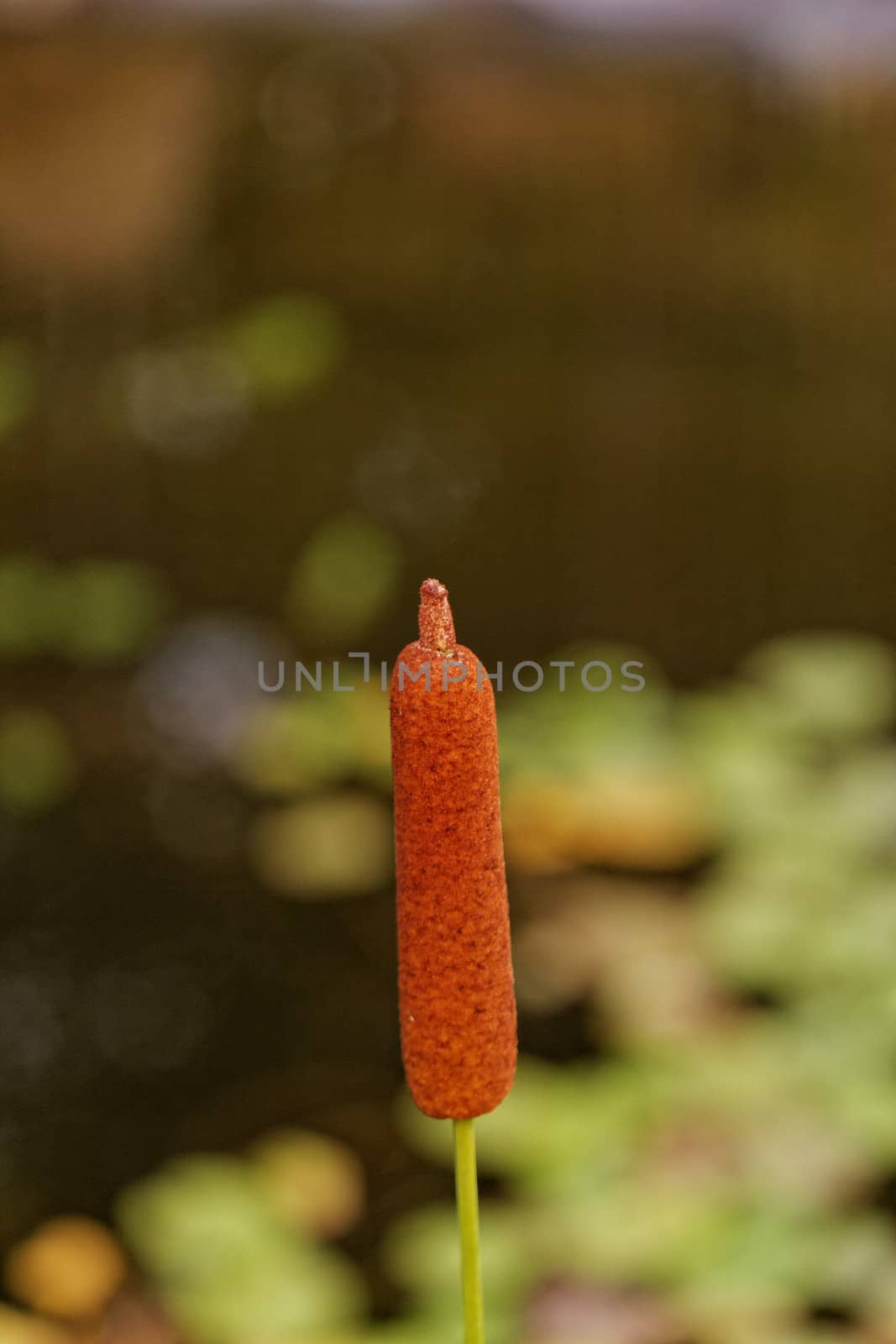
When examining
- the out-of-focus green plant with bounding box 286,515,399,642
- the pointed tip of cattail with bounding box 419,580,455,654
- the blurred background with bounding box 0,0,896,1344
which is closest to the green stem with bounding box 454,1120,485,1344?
the pointed tip of cattail with bounding box 419,580,455,654

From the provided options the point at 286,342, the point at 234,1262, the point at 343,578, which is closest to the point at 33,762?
the point at 343,578

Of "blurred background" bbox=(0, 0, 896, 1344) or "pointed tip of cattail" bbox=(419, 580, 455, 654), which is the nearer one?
"pointed tip of cattail" bbox=(419, 580, 455, 654)

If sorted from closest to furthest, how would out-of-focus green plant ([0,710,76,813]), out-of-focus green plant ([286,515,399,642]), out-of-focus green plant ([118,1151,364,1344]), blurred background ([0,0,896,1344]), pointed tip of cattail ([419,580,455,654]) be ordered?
1. pointed tip of cattail ([419,580,455,654])
2. out-of-focus green plant ([118,1151,364,1344])
3. blurred background ([0,0,896,1344])
4. out-of-focus green plant ([0,710,76,813])
5. out-of-focus green plant ([286,515,399,642])

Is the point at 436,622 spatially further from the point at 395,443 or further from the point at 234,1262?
the point at 395,443

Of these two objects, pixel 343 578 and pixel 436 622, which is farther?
pixel 343 578

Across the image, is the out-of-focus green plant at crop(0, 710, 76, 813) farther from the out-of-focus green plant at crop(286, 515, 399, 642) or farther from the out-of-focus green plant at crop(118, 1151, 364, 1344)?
the out-of-focus green plant at crop(118, 1151, 364, 1344)

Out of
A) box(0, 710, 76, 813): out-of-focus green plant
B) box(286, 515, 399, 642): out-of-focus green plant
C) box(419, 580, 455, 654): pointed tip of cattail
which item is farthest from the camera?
box(286, 515, 399, 642): out-of-focus green plant

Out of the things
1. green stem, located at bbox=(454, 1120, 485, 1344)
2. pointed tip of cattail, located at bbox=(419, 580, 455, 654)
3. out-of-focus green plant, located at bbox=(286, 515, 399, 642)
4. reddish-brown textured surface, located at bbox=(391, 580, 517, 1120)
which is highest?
pointed tip of cattail, located at bbox=(419, 580, 455, 654)
